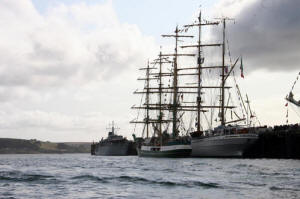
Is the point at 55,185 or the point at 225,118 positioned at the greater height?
the point at 225,118

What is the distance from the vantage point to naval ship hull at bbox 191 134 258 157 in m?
80.0

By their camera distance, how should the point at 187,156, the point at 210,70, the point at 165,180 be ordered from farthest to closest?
the point at 210,70
the point at 187,156
the point at 165,180

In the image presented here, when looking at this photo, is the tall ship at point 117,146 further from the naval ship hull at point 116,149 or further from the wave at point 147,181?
the wave at point 147,181

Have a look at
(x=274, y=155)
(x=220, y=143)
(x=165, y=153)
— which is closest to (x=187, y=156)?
(x=165, y=153)

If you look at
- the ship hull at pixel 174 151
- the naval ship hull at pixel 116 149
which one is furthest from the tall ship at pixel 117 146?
the ship hull at pixel 174 151

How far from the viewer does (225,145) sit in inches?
3223

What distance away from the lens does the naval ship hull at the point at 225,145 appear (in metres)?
80.0

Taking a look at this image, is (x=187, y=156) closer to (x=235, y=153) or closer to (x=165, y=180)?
(x=235, y=153)

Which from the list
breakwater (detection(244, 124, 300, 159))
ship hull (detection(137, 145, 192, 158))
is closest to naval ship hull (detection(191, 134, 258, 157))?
breakwater (detection(244, 124, 300, 159))

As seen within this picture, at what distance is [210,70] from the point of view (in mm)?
102312

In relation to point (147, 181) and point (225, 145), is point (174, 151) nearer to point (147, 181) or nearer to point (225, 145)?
point (225, 145)

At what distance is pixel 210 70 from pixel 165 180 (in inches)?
2557

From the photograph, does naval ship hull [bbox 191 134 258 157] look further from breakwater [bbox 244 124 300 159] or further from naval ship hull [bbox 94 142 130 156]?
naval ship hull [bbox 94 142 130 156]

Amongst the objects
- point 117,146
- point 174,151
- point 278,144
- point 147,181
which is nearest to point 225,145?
point 278,144
